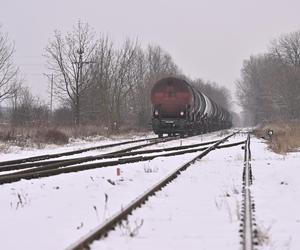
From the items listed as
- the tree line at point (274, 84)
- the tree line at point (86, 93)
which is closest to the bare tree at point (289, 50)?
the tree line at point (274, 84)

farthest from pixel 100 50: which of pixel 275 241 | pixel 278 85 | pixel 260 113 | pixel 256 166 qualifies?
pixel 260 113

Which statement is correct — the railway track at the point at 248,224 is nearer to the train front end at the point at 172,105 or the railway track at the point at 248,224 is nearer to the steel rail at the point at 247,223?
the steel rail at the point at 247,223

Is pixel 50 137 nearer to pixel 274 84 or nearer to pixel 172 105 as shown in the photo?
pixel 172 105

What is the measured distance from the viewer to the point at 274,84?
61688mm

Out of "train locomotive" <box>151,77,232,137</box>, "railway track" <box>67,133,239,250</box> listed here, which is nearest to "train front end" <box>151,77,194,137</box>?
"train locomotive" <box>151,77,232,137</box>

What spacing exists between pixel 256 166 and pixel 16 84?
79.5 feet

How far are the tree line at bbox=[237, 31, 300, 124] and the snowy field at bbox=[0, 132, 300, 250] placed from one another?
158ft

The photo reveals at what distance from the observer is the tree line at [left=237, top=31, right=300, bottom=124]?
58750mm

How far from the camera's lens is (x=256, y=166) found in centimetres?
1141

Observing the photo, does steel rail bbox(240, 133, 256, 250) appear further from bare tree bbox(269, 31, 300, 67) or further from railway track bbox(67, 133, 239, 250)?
bare tree bbox(269, 31, 300, 67)

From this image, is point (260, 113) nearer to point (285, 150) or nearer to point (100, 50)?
point (100, 50)

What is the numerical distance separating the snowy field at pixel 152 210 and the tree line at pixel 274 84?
158ft

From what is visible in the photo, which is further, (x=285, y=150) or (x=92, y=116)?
(x=92, y=116)

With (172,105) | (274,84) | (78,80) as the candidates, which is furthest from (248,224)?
(274,84)
